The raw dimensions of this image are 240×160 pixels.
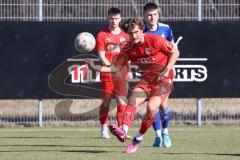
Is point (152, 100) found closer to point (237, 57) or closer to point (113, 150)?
point (113, 150)

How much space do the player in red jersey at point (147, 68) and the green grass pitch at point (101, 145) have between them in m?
0.51

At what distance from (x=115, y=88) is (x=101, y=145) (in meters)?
1.96

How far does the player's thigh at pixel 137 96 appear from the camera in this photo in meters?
12.0

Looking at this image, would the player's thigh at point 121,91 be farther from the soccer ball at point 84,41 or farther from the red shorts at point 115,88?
the soccer ball at point 84,41

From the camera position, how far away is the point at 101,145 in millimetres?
13703

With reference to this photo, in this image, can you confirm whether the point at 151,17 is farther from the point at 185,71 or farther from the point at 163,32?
the point at 185,71

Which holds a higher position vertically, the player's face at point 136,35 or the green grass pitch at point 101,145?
the player's face at point 136,35

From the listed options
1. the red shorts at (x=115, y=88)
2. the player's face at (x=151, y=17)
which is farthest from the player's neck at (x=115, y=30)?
the player's face at (x=151, y=17)

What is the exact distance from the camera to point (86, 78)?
62.5 ft

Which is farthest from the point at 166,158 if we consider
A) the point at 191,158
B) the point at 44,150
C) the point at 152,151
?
the point at 44,150

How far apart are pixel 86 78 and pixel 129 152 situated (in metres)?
7.30

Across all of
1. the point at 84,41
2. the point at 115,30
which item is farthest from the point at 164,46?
the point at 84,41

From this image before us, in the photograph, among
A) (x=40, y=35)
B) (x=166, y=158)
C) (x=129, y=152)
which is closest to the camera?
(x=166, y=158)

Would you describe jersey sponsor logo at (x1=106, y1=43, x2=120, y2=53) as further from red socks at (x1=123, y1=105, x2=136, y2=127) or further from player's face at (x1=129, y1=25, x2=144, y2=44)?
red socks at (x1=123, y1=105, x2=136, y2=127)
